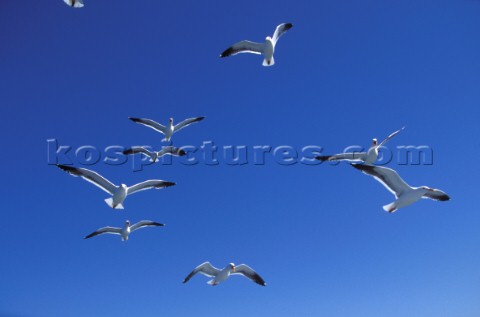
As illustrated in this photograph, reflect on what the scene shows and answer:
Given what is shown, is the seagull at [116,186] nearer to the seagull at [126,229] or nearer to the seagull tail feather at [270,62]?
the seagull at [126,229]

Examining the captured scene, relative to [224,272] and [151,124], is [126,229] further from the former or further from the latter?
[151,124]

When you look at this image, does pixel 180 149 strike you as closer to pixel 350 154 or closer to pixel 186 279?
pixel 186 279

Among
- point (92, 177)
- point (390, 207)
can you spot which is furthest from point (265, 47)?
point (92, 177)

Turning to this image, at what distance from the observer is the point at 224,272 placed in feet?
51.3

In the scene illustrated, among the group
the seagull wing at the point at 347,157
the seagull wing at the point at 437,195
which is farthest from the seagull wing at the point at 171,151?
the seagull wing at the point at 437,195

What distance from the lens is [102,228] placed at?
1656cm

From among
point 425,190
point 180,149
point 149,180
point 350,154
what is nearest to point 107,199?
point 149,180

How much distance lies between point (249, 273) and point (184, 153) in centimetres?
421

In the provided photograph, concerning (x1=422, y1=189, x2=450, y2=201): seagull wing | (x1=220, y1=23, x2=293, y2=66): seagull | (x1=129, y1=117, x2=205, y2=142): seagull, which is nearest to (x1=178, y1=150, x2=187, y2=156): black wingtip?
(x1=129, y1=117, x2=205, y2=142): seagull

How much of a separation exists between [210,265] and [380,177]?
6079mm

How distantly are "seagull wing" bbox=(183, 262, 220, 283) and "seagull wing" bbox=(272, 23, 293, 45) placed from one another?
6903mm

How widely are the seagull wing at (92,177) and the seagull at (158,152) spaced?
1765 mm

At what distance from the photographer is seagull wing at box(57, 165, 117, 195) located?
13.2 metres

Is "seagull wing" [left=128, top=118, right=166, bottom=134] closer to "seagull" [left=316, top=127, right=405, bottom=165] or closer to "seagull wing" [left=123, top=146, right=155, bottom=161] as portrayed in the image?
"seagull wing" [left=123, top=146, right=155, bottom=161]
